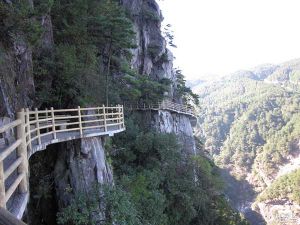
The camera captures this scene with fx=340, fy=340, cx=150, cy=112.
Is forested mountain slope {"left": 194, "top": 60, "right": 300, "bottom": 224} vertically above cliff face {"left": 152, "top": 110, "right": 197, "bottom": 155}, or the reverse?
cliff face {"left": 152, "top": 110, "right": 197, "bottom": 155}

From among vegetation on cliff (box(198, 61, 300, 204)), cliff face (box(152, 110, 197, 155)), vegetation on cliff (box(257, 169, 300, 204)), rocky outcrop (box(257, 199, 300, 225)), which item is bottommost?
rocky outcrop (box(257, 199, 300, 225))

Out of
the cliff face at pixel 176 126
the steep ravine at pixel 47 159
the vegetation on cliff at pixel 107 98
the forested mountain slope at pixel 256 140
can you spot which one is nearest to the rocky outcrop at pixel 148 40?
the cliff face at pixel 176 126

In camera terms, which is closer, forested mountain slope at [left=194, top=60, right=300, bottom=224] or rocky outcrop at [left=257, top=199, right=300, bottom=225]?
rocky outcrop at [left=257, top=199, right=300, bottom=225]

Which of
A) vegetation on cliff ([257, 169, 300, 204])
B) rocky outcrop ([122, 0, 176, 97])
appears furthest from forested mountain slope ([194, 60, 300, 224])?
rocky outcrop ([122, 0, 176, 97])

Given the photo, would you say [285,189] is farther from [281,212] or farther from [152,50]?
[152,50]

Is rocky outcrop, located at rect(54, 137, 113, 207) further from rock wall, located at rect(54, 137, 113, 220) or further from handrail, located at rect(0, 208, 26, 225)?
handrail, located at rect(0, 208, 26, 225)

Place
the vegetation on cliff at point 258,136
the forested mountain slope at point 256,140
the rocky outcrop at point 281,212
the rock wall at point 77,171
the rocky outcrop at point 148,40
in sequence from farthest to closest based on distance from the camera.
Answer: the vegetation on cliff at point 258,136 < the forested mountain slope at point 256,140 < the rocky outcrop at point 281,212 < the rocky outcrop at point 148,40 < the rock wall at point 77,171

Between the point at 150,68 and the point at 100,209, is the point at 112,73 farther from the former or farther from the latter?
the point at 100,209

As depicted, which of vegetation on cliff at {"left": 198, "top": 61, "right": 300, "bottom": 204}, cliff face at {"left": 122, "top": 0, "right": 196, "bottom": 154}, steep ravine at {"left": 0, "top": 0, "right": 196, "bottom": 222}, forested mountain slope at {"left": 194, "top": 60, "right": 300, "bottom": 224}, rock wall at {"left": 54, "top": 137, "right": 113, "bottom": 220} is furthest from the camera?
vegetation on cliff at {"left": 198, "top": 61, "right": 300, "bottom": 204}

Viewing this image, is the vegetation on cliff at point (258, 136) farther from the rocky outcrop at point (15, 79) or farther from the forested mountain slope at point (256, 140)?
the rocky outcrop at point (15, 79)

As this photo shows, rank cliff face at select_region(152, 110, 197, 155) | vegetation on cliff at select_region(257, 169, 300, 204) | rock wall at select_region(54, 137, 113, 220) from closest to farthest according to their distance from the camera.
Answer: rock wall at select_region(54, 137, 113, 220)
cliff face at select_region(152, 110, 197, 155)
vegetation on cliff at select_region(257, 169, 300, 204)

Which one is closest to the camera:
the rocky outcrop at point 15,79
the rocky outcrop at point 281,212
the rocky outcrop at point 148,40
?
the rocky outcrop at point 15,79

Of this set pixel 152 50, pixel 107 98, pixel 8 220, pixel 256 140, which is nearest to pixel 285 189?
pixel 256 140

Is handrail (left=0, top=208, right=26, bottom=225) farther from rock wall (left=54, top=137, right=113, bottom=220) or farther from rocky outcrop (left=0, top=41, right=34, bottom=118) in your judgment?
rock wall (left=54, top=137, right=113, bottom=220)
